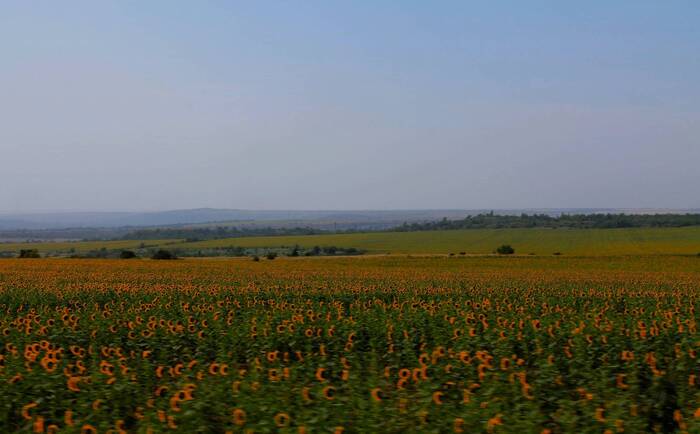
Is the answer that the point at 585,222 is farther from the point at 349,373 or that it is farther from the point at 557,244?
the point at 349,373

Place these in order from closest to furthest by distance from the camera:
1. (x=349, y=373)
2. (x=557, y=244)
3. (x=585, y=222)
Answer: (x=349, y=373) < (x=557, y=244) < (x=585, y=222)

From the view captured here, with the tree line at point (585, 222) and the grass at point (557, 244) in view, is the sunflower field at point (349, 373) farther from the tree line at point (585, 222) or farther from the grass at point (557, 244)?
the tree line at point (585, 222)

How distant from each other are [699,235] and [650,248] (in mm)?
25153

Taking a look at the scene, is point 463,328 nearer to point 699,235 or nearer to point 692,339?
point 692,339

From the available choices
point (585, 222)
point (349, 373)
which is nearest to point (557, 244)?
point (585, 222)

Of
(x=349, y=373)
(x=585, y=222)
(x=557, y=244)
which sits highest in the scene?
(x=585, y=222)

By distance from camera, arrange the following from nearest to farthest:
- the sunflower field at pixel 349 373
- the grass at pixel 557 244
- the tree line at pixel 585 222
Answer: the sunflower field at pixel 349 373 → the grass at pixel 557 244 → the tree line at pixel 585 222

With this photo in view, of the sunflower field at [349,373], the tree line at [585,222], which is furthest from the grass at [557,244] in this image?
the sunflower field at [349,373]

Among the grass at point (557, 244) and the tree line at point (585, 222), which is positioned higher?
the tree line at point (585, 222)

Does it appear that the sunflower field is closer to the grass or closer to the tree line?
the grass

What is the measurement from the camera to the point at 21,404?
23.8 feet

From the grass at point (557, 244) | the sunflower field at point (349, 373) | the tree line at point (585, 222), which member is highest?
the tree line at point (585, 222)

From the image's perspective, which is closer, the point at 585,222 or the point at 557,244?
the point at 557,244

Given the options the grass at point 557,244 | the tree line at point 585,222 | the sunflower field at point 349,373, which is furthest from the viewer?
the tree line at point 585,222
